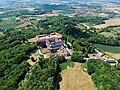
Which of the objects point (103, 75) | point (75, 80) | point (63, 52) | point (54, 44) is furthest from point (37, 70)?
point (54, 44)

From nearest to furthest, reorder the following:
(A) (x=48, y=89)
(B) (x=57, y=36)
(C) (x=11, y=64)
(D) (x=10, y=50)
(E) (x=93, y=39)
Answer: (A) (x=48, y=89), (C) (x=11, y=64), (D) (x=10, y=50), (B) (x=57, y=36), (E) (x=93, y=39)

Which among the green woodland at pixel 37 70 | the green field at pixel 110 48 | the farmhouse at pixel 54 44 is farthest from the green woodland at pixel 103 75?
the green field at pixel 110 48

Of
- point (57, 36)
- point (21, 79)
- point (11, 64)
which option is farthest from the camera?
point (57, 36)

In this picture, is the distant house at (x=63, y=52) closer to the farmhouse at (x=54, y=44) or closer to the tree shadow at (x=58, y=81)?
the farmhouse at (x=54, y=44)

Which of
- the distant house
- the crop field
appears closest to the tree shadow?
the distant house

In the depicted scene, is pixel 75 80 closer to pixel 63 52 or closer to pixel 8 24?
pixel 63 52

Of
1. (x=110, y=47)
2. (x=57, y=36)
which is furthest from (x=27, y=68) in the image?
(x=110, y=47)

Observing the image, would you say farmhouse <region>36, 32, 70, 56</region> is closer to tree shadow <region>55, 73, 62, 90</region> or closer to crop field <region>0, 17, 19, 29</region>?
tree shadow <region>55, 73, 62, 90</region>

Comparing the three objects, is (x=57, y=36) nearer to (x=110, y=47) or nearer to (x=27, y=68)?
(x=110, y=47)
